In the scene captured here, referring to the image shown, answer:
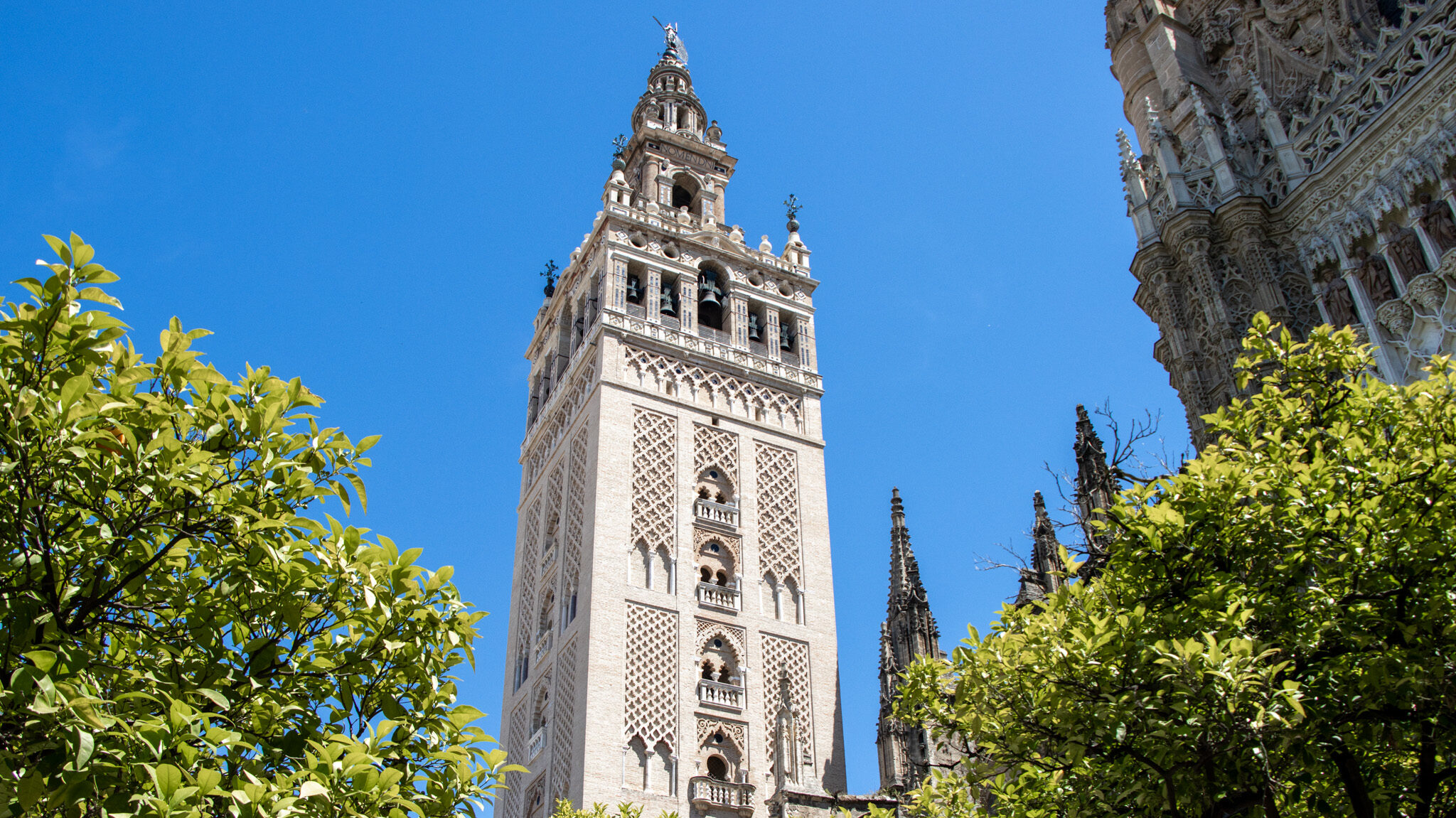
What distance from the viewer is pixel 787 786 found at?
26.3m

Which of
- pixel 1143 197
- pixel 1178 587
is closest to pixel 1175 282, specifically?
pixel 1143 197

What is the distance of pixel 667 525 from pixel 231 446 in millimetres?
24100

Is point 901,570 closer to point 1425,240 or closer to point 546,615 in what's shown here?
point 546,615

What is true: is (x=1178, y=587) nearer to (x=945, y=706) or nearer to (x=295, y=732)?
(x=945, y=706)

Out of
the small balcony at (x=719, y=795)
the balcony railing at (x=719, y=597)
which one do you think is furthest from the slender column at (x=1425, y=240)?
the balcony railing at (x=719, y=597)

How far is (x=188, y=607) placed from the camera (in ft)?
21.3

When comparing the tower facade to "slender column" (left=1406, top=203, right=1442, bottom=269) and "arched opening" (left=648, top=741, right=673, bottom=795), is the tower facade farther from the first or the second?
"arched opening" (left=648, top=741, right=673, bottom=795)

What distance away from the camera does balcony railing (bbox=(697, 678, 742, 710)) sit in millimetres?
28141

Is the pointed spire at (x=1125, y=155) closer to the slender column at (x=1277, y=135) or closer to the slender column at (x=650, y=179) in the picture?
the slender column at (x=1277, y=135)

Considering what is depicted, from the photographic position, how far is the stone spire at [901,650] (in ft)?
82.4

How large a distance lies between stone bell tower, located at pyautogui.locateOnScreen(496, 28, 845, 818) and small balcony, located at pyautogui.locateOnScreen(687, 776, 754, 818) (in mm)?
48

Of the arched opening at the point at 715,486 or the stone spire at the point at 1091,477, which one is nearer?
the stone spire at the point at 1091,477

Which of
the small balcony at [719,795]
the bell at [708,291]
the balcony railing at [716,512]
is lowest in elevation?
the small balcony at [719,795]

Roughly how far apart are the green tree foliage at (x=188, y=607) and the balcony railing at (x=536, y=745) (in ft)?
75.0
